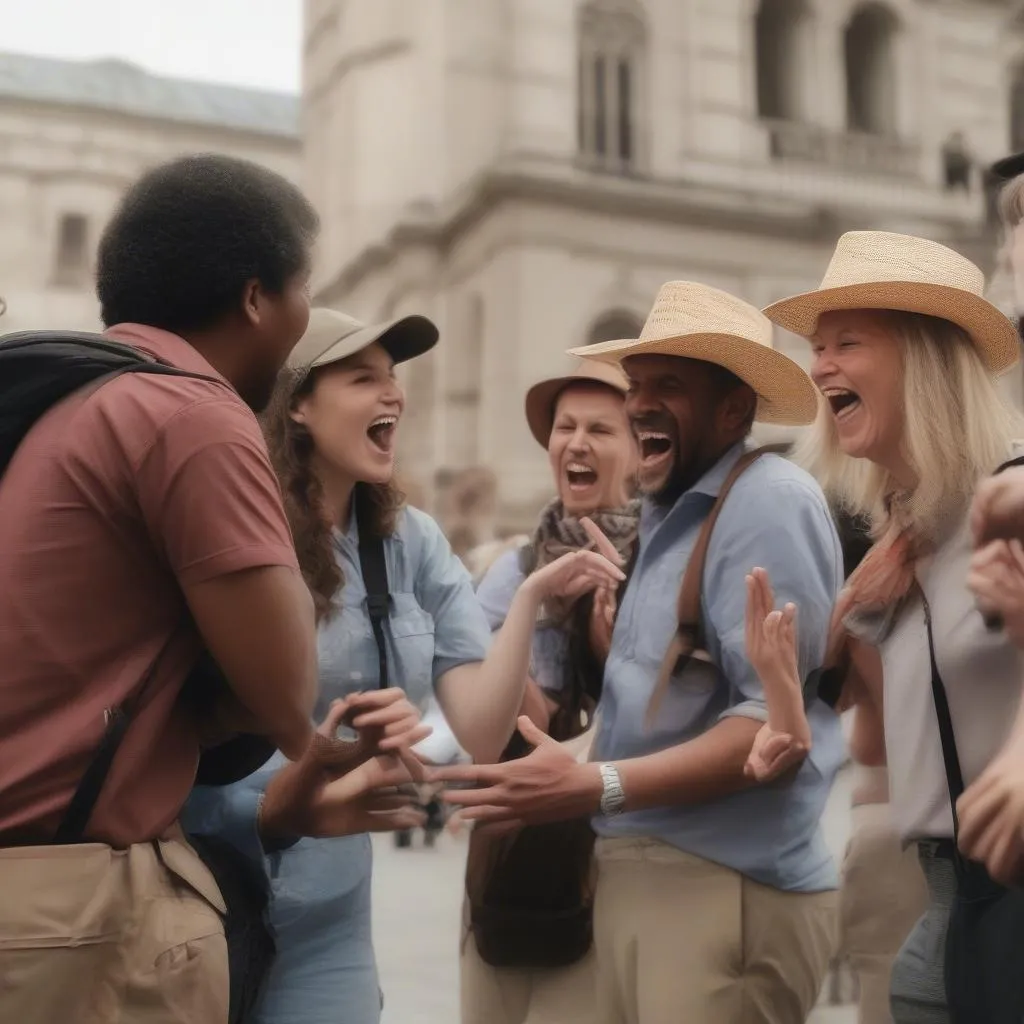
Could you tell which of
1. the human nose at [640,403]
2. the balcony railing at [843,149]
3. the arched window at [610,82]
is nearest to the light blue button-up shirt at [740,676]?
the human nose at [640,403]

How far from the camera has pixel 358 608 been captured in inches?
99.7

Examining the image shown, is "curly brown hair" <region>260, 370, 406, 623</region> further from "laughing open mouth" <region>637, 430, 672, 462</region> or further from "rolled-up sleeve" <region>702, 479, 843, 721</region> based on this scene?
"rolled-up sleeve" <region>702, 479, 843, 721</region>

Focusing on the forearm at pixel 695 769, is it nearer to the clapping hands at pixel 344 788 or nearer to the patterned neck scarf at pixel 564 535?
the clapping hands at pixel 344 788

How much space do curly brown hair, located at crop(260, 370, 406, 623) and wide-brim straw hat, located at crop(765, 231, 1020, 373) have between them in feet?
2.90

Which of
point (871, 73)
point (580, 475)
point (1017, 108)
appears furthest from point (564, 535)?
point (1017, 108)

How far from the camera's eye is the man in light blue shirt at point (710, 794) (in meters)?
2.35

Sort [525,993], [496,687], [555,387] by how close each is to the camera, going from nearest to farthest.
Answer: [496,687] → [525,993] → [555,387]

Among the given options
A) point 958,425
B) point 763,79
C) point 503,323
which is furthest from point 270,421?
point 763,79

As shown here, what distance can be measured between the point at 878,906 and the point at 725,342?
134 cm

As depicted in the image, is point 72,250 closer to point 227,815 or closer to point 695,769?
point 227,815

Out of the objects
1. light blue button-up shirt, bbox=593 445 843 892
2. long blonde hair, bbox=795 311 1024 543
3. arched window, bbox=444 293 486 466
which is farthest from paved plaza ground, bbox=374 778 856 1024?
arched window, bbox=444 293 486 466

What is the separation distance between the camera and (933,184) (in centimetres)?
1443

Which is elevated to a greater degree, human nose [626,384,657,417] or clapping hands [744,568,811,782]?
human nose [626,384,657,417]

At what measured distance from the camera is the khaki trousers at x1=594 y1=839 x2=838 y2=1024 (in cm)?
238
